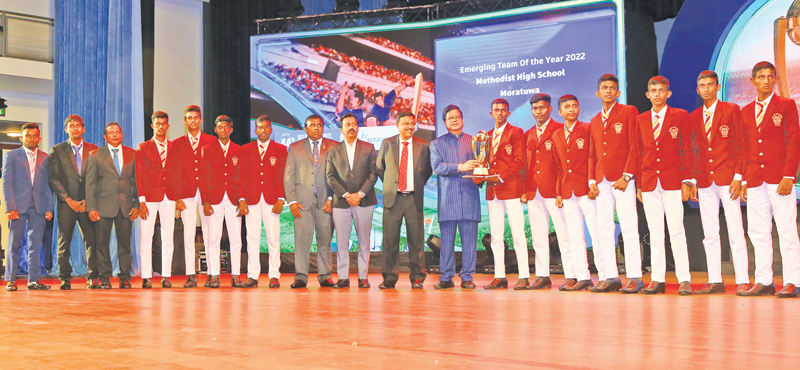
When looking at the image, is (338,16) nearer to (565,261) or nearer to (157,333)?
(565,261)

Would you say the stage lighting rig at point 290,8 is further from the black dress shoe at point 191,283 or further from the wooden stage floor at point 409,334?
the wooden stage floor at point 409,334

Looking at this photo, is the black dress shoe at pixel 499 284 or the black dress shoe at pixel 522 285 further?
the black dress shoe at pixel 499 284

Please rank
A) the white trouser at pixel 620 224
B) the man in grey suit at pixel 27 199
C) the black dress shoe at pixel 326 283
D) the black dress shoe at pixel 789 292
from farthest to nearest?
the man in grey suit at pixel 27 199
the black dress shoe at pixel 326 283
the white trouser at pixel 620 224
the black dress shoe at pixel 789 292

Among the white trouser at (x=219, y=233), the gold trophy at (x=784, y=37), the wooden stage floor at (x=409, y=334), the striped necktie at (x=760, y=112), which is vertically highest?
the gold trophy at (x=784, y=37)

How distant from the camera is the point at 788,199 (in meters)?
4.14

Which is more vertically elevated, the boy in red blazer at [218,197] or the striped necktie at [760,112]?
the striped necktie at [760,112]

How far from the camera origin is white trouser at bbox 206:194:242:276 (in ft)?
18.7

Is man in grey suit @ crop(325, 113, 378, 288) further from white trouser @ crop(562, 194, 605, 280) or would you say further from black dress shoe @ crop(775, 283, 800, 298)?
black dress shoe @ crop(775, 283, 800, 298)

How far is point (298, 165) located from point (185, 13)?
581 cm

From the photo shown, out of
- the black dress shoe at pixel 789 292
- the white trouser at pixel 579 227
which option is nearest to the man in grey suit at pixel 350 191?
the white trouser at pixel 579 227

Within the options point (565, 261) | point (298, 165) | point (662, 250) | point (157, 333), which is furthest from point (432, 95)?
point (157, 333)

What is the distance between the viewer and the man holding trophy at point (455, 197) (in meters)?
5.13

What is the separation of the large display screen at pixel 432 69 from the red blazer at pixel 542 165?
2283mm

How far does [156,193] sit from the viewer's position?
5727mm
